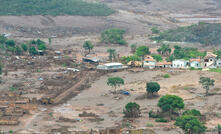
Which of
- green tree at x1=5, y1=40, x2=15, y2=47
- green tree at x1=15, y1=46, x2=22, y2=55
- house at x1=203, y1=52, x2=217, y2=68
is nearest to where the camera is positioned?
house at x1=203, y1=52, x2=217, y2=68

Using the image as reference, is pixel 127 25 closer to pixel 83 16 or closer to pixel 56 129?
pixel 83 16

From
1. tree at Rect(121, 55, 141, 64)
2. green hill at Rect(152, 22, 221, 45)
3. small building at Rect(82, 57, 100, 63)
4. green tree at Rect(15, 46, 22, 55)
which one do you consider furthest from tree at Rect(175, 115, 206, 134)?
green hill at Rect(152, 22, 221, 45)

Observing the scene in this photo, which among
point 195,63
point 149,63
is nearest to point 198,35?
point 195,63

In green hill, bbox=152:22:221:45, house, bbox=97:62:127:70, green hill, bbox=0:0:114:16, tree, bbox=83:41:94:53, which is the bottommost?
house, bbox=97:62:127:70

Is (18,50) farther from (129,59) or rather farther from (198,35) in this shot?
(198,35)

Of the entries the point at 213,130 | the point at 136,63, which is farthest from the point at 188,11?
the point at 213,130

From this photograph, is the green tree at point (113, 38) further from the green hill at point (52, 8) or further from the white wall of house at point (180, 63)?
the green hill at point (52, 8)

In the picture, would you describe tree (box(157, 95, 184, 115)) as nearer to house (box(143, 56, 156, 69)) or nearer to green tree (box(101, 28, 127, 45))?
house (box(143, 56, 156, 69))

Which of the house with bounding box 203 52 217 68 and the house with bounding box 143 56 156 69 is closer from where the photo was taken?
the house with bounding box 203 52 217 68
